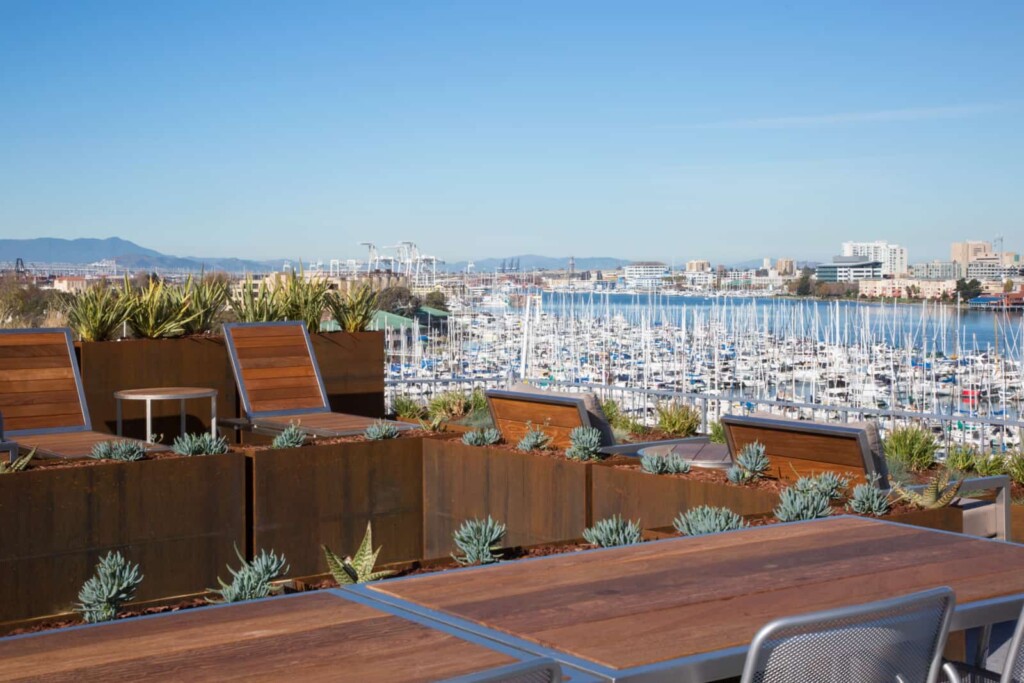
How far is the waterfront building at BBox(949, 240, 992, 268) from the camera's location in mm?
42781

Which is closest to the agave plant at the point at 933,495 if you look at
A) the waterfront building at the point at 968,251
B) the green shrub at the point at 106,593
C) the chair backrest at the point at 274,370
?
the green shrub at the point at 106,593

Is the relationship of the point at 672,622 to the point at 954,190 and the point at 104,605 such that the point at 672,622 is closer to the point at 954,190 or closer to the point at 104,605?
the point at 104,605

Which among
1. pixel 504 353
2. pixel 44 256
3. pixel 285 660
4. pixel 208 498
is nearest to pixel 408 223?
pixel 44 256

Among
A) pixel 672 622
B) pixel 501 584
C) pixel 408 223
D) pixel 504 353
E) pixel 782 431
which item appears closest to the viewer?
pixel 672 622

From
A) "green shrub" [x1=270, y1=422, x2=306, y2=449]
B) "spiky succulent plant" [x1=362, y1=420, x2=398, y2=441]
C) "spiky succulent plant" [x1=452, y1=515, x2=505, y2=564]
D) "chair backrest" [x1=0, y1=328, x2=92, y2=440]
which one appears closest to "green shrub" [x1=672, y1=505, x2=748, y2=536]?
"spiky succulent plant" [x1=452, y1=515, x2=505, y2=564]

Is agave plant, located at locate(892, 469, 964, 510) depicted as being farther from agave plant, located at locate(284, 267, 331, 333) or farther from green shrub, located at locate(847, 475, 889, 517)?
agave plant, located at locate(284, 267, 331, 333)

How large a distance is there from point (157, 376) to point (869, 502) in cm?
657

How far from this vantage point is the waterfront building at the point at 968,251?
4278 centimetres

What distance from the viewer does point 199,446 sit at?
597 centimetres

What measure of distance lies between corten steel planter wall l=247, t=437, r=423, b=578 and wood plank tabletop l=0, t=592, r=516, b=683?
382cm

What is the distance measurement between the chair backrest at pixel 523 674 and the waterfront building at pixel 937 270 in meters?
42.1

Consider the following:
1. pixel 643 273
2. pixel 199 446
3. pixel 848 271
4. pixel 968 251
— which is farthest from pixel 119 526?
pixel 968 251

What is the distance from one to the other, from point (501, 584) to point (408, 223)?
2385 inches

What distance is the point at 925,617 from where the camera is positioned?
6.49 ft
